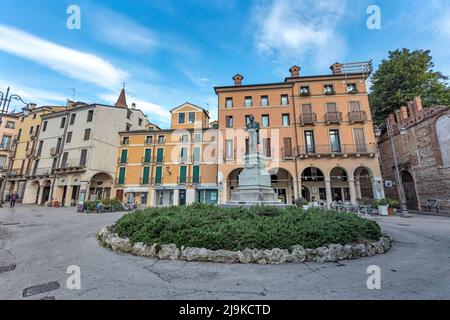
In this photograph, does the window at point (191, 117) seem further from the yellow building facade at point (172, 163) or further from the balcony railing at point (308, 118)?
the balcony railing at point (308, 118)

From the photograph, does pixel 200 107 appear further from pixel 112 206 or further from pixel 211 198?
pixel 112 206

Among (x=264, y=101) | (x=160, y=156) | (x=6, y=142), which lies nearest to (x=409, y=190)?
(x=264, y=101)

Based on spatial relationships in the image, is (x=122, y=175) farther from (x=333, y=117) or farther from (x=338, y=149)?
(x=333, y=117)

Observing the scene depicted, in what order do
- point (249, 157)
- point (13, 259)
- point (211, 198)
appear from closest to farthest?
1. point (13, 259)
2. point (249, 157)
3. point (211, 198)

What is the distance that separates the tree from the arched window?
5.87 m

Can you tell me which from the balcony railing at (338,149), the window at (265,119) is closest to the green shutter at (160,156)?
the window at (265,119)

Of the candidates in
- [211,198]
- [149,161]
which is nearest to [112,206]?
[149,161]

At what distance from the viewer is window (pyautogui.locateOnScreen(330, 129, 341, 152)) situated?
64.8ft

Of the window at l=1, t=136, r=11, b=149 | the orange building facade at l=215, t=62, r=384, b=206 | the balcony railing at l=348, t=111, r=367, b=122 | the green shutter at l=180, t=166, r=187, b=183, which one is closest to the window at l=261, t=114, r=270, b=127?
the orange building facade at l=215, t=62, r=384, b=206

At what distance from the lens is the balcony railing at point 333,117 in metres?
20.0
